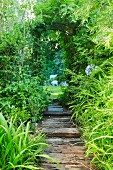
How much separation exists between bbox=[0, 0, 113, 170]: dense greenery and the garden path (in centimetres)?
18

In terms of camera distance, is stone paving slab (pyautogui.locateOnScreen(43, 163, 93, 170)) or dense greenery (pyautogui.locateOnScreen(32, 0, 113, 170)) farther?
dense greenery (pyautogui.locateOnScreen(32, 0, 113, 170))

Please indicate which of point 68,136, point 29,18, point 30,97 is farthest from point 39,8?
point 68,136

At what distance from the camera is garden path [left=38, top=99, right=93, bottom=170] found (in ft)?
8.16

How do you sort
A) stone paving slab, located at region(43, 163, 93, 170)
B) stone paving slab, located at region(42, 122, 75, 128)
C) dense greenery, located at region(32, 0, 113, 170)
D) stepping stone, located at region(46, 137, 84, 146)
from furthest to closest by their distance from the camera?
stone paving slab, located at region(42, 122, 75, 128)
stepping stone, located at region(46, 137, 84, 146)
dense greenery, located at region(32, 0, 113, 170)
stone paving slab, located at region(43, 163, 93, 170)

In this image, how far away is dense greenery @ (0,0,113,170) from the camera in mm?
2847

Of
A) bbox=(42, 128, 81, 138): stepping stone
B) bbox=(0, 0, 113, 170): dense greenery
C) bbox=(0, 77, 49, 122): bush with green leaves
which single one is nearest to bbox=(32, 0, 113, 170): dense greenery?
bbox=(0, 0, 113, 170): dense greenery

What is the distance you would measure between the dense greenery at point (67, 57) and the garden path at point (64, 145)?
6.9 inches

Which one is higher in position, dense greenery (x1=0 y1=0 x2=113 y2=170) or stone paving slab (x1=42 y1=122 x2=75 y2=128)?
dense greenery (x1=0 y1=0 x2=113 y2=170)

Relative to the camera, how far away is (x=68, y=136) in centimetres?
353

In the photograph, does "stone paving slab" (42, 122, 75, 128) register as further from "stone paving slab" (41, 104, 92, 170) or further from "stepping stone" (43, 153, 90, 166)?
"stepping stone" (43, 153, 90, 166)

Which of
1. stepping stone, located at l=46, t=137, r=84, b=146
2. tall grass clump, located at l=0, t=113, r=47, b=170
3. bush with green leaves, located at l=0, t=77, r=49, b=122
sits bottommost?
stepping stone, located at l=46, t=137, r=84, b=146

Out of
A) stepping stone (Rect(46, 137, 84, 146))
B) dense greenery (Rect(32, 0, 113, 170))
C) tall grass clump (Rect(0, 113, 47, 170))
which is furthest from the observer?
stepping stone (Rect(46, 137, 84, 146))

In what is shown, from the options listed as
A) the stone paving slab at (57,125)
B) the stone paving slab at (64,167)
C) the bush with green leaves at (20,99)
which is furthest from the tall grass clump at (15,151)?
the stone paving slab at (57,125)

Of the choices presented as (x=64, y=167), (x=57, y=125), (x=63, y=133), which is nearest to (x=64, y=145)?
(x=63, y=133)
